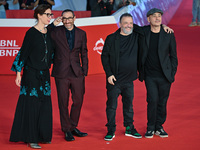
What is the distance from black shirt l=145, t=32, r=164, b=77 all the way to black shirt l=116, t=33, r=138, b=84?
182 mm

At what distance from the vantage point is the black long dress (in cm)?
552

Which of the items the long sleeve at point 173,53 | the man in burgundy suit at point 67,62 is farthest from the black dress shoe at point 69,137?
the long sleeve at point 173,53

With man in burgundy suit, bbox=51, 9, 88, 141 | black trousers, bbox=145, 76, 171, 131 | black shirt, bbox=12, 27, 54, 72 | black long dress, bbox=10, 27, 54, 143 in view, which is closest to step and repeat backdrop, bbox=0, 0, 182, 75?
man in burgundy suit, bbox=51, 9, 88, 141

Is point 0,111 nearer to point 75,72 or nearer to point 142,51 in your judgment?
point 75,72

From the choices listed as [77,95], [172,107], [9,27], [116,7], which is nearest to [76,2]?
[116,7]

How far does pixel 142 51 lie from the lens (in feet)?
19.3

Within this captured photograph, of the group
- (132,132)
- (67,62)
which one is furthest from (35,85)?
(132,132)

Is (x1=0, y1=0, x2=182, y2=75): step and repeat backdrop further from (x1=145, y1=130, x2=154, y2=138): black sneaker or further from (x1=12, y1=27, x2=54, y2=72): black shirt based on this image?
(x1=12, y1=27, x2=54, y2=72): black shirt

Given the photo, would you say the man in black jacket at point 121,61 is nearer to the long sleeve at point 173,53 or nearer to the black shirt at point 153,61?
the black shirt at point 153,61

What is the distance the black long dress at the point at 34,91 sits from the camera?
5520mm

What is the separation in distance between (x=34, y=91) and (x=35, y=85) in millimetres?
78

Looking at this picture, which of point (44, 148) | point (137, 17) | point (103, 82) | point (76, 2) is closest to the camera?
point (44, 148)

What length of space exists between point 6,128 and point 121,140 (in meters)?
1.75

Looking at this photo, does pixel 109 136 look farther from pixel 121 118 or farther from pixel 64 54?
pixel 64 54
